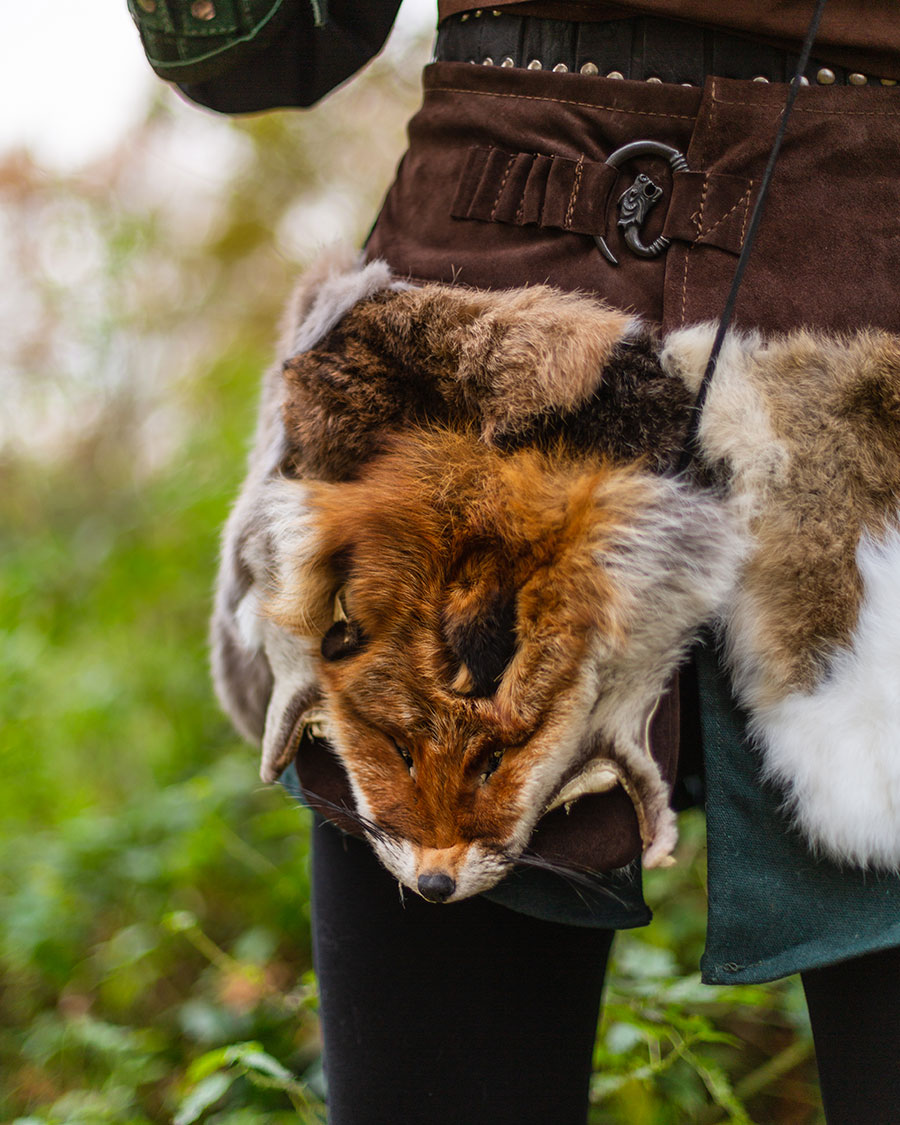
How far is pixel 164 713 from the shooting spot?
3.33 metres

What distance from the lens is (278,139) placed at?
14.8 feet

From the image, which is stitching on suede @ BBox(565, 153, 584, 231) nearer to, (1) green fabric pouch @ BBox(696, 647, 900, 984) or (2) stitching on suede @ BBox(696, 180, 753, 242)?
(2) stitching on suede @ BBox(696, 180, 753, 242)

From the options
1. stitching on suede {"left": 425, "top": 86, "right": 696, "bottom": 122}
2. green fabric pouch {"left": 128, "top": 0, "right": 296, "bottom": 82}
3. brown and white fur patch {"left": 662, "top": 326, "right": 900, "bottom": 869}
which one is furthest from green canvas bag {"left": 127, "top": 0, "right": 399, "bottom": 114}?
brown and white fur patch {"left": 662, "top": 326, "right": 900, "bottom": 869}

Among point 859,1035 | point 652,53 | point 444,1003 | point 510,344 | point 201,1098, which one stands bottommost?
point 201,1098

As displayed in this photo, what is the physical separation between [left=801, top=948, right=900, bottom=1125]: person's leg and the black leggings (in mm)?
265

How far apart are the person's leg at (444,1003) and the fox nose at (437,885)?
192 mm

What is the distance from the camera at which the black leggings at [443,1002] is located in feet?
3.51

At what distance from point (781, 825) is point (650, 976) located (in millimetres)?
1228

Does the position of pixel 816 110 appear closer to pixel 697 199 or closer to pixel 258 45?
pixel 697 199

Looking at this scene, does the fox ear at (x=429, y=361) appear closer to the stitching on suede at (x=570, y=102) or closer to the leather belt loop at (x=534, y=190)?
the leather belt loop at (x=534, y=190)

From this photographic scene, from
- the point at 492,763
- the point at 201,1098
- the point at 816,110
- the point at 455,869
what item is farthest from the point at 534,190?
the point at 201,1098

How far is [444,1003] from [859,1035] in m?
0.44

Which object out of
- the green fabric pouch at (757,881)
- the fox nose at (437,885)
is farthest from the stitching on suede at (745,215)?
the fox nose at (437,885)

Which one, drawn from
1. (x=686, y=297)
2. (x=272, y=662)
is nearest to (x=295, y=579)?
(x=272, y=662)
